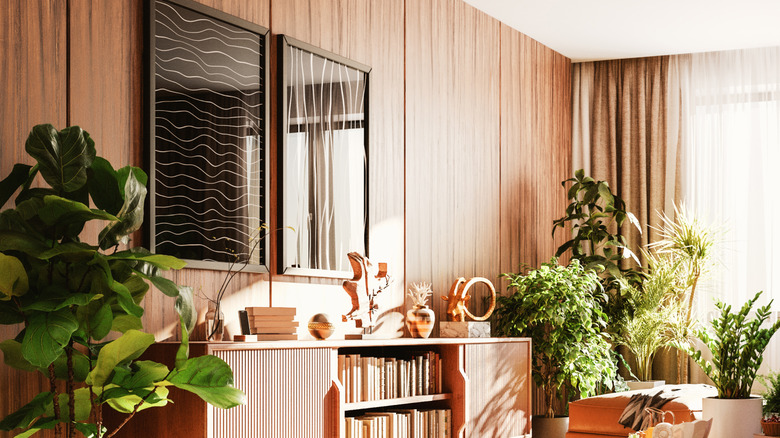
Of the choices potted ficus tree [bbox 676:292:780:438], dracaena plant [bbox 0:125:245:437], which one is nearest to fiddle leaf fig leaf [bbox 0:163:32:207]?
dracaena plant [bbox 0:125:245:437]

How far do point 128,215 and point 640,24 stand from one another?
15.1 feet

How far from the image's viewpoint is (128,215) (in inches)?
109

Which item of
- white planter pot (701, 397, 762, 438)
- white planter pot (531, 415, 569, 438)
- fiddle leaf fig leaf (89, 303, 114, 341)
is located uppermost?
fiddle leaf fig leaf (89, 303, 114, 341)

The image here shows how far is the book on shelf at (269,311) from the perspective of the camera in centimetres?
382

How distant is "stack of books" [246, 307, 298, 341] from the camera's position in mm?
3824

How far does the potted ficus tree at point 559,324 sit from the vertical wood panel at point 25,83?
329 centimetres

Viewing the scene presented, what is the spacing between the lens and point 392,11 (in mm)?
5148

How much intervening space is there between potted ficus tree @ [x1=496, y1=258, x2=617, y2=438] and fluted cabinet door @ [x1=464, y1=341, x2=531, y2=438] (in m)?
0.31

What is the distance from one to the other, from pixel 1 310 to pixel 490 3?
13.2ft

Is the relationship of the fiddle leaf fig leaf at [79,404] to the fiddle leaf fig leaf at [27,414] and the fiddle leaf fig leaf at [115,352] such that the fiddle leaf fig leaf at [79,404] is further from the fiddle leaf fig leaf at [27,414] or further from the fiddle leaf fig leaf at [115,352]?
the fiddle leaf fig leaf at [115,352]

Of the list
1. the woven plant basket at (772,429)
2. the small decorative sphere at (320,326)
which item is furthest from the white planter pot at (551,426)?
the woven plant basket at (772,429)

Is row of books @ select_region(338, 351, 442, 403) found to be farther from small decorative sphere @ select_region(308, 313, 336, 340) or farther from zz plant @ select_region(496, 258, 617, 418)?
zz plant @ select_region(496, 258, 617, 418)

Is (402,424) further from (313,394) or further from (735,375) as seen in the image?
(735,375)

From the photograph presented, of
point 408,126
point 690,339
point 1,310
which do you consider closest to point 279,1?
point 408,126
